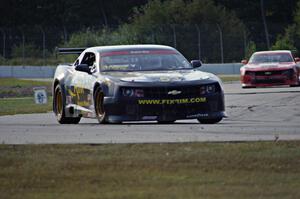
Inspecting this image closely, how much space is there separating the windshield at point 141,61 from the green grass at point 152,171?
5.53 m

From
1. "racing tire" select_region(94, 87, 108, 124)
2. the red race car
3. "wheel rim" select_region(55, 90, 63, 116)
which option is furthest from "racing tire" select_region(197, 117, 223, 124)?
the red race car

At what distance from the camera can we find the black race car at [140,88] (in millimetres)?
16578

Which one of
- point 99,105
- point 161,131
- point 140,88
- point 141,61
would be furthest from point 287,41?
point 161,131

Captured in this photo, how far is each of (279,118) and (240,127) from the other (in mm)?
2682

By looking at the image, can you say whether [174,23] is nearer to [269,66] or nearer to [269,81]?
[269,66]

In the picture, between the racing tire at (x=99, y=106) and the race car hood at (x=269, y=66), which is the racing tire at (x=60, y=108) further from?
the race car hood at (x=269, y=66)

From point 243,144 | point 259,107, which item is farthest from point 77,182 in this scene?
point 259,107

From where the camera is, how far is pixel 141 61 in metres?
18.0

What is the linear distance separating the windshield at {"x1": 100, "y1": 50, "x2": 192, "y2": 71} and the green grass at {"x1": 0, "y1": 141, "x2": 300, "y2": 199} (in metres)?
5.53

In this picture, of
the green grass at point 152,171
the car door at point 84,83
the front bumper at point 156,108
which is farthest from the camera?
the car door at point 84,83

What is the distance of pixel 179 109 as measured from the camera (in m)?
16.6

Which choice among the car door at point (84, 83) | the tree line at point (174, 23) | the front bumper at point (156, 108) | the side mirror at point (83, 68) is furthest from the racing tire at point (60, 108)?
the tree line at point (174, 23)

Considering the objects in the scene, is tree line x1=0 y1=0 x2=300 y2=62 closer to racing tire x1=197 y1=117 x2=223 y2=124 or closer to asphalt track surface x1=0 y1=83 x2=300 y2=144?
asphalt track surface x1=0 y1=83 x2=300 y2=144

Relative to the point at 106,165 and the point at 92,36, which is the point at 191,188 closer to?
the point at 106,165
